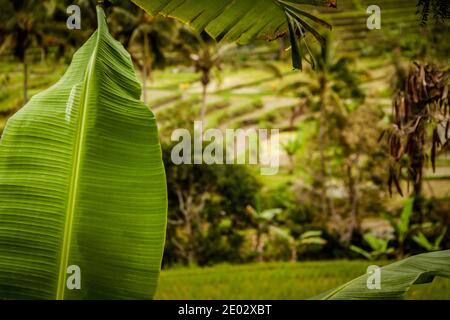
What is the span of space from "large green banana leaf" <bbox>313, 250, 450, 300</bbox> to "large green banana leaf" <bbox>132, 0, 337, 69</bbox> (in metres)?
0.34

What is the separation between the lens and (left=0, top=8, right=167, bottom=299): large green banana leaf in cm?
68

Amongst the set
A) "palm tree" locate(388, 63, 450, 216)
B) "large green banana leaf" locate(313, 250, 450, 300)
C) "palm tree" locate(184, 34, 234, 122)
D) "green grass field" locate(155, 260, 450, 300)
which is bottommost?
"green grass field" locate(155, 260, 450, 300)

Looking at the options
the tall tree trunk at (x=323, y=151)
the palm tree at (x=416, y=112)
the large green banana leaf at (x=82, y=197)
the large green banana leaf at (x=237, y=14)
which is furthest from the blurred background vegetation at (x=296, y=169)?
the large green banana leaf at (x=82, y=197)

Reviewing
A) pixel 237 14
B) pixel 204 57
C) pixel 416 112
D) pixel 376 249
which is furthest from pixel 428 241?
pixel 237 14

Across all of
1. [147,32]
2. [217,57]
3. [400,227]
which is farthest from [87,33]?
[400,227]

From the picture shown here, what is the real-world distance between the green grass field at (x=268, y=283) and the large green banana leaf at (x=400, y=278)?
5673 millimetres

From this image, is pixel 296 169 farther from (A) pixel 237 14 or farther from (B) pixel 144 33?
(A) pixel 237 14

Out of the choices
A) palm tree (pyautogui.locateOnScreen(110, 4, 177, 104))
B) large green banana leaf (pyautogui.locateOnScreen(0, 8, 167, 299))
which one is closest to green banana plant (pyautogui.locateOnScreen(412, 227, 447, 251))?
palm tree (pyautogui.locateOnScreen(110, 4, 177, 104))

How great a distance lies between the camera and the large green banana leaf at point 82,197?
0.68 metres

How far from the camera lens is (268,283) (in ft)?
26.2

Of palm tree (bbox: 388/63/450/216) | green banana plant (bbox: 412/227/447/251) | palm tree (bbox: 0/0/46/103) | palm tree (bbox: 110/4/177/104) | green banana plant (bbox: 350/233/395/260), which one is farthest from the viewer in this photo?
palm tree (bbox: 0/0/46/103)

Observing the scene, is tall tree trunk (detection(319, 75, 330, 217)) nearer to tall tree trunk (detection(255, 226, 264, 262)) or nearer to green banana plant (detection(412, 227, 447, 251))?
Answer: tall tree trunk (detection(255, 226, 264, 262))

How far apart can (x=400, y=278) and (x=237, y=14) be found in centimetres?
45

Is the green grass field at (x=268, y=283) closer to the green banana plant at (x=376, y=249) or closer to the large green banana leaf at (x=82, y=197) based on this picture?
the green banana plant at (x=376, y=249)
